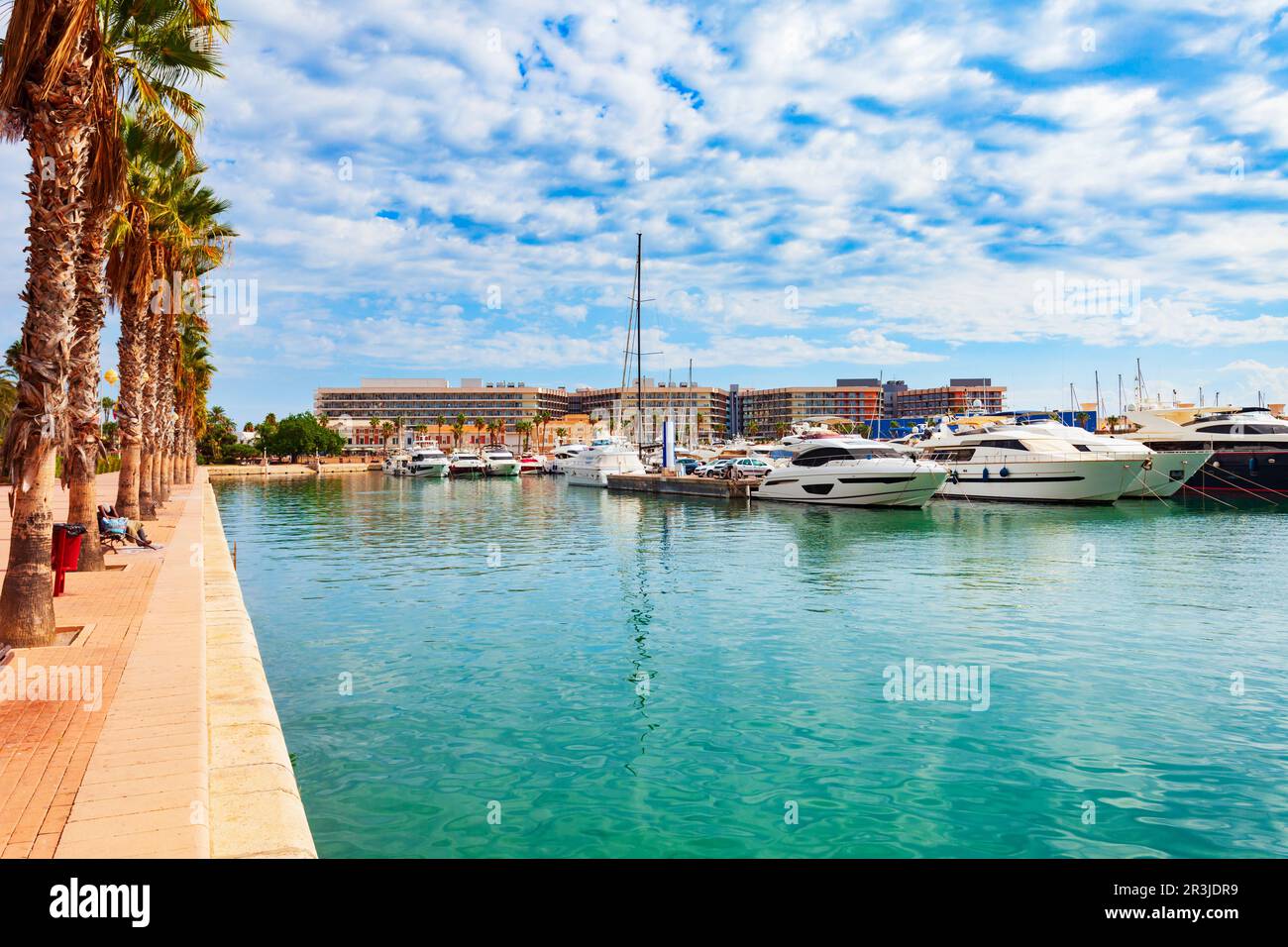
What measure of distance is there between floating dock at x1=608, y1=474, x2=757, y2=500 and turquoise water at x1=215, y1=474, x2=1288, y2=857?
2626 cm

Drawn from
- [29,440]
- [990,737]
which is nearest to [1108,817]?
[990,737]

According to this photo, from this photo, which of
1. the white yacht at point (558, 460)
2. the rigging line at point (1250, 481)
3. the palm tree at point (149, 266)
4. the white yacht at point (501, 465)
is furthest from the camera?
the white yacht at point (558, 460)

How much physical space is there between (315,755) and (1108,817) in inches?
329

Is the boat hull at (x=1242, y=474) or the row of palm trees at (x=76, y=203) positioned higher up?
the row of palm trees at (x=76, y=203)

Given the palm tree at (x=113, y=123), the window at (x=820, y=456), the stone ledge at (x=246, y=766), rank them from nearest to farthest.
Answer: the stone ledge at (x=246, y=766) → the palm tree at (x=113, y=123) → the window at (x=820, y=456)

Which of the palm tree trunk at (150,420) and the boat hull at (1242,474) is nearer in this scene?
the palm tree trunk at (150,420)

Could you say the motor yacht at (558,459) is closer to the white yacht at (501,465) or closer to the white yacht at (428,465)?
the white yacht at (501,465)

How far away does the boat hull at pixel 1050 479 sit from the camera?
145ft

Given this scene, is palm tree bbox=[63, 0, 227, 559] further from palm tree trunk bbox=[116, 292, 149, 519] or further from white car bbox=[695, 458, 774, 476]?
white car bbox=[695, 458, 774, 476]

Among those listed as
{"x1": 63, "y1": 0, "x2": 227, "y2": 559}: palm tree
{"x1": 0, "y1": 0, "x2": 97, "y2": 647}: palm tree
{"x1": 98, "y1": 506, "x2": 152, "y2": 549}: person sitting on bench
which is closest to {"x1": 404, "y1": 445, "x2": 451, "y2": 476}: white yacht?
{"x1": 98, "y1": 506, "x2": 152, "y2": 549}: person sitting on bench

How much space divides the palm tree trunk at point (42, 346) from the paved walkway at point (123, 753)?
2.52ft

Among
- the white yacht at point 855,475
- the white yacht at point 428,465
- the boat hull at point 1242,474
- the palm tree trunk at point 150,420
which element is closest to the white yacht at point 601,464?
the white yacht at point 855,475

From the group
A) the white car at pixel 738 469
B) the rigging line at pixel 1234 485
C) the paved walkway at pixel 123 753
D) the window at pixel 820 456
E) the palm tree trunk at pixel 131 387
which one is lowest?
the paved walkway at pixel 123 753

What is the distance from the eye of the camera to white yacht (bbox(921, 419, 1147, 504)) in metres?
44.3
